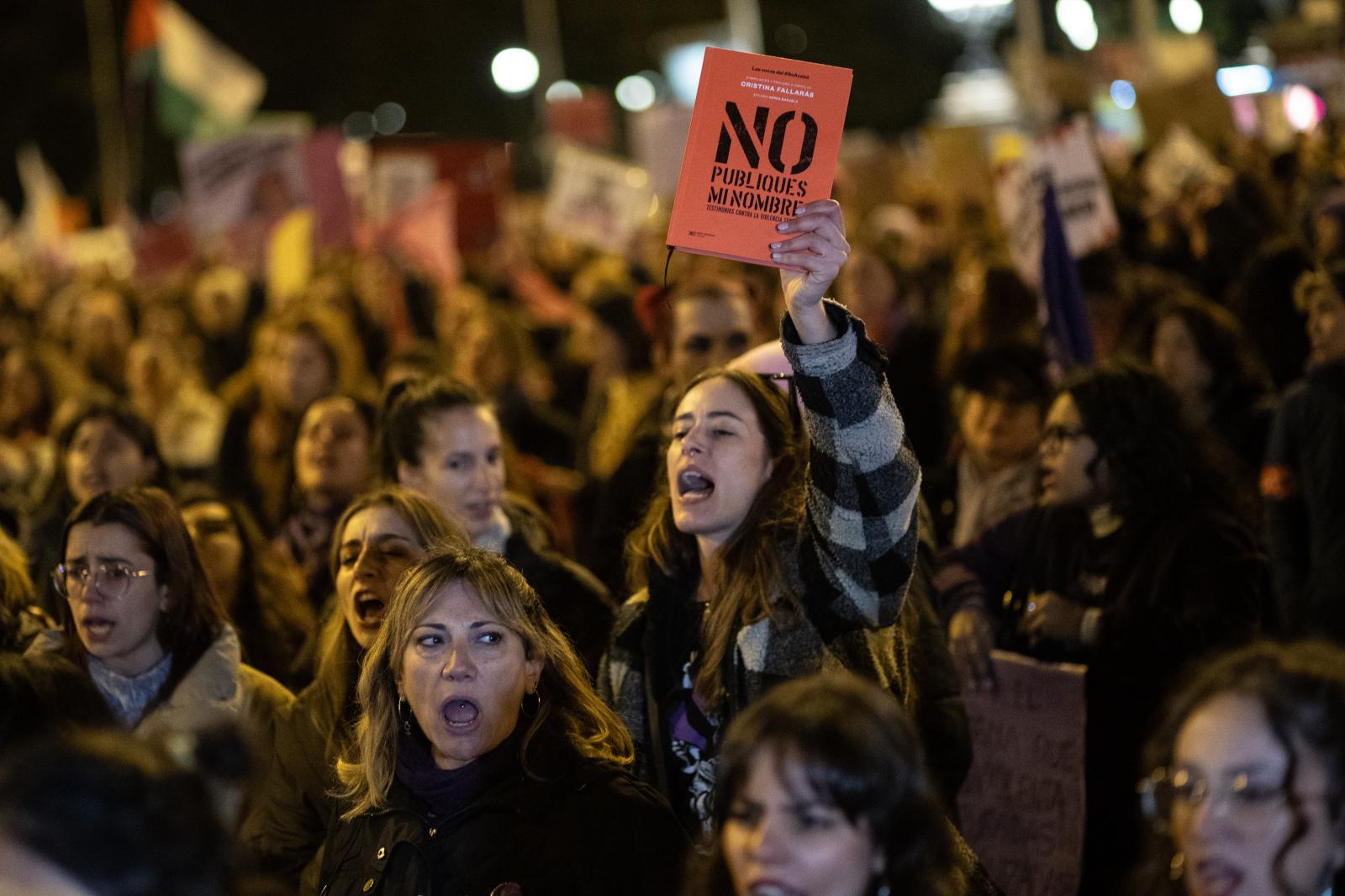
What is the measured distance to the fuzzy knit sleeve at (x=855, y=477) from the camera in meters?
3.21

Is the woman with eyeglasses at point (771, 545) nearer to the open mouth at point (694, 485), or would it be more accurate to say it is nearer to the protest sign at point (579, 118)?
the open mouth at point (694, 485)

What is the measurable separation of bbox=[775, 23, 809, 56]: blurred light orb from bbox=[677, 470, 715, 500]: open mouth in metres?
36.5

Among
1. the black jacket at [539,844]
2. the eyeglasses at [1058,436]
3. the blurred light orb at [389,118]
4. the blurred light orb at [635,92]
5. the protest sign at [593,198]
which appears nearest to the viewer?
the black jacket at [539,844]

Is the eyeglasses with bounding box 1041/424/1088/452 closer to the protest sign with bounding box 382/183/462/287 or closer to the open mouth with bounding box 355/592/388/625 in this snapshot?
the open mouth with bounding box 355/592/388/625

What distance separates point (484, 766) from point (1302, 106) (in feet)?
35.3

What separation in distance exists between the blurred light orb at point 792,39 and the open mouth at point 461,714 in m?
36.9

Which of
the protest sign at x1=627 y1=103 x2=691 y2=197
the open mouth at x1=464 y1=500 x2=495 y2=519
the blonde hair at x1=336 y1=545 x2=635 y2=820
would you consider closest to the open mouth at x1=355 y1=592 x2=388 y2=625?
the blonde hair at x1=336 y1=545 x2=635 y2=820

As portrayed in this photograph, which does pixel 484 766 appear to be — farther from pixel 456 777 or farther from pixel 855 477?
pixel 855 477

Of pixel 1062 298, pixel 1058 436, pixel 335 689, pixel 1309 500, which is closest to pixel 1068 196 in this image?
pixel 1062 298

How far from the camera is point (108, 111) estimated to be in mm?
25531

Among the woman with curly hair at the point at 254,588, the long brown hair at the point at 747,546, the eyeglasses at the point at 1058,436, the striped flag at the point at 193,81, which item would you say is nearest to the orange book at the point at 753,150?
the long brown hair at the point at 747,546

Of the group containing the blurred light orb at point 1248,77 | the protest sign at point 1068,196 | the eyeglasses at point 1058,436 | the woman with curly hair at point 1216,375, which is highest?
the blurred light orb at point 1248,77

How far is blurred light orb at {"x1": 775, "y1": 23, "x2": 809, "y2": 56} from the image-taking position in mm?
39094

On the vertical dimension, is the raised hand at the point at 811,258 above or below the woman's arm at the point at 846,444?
above
